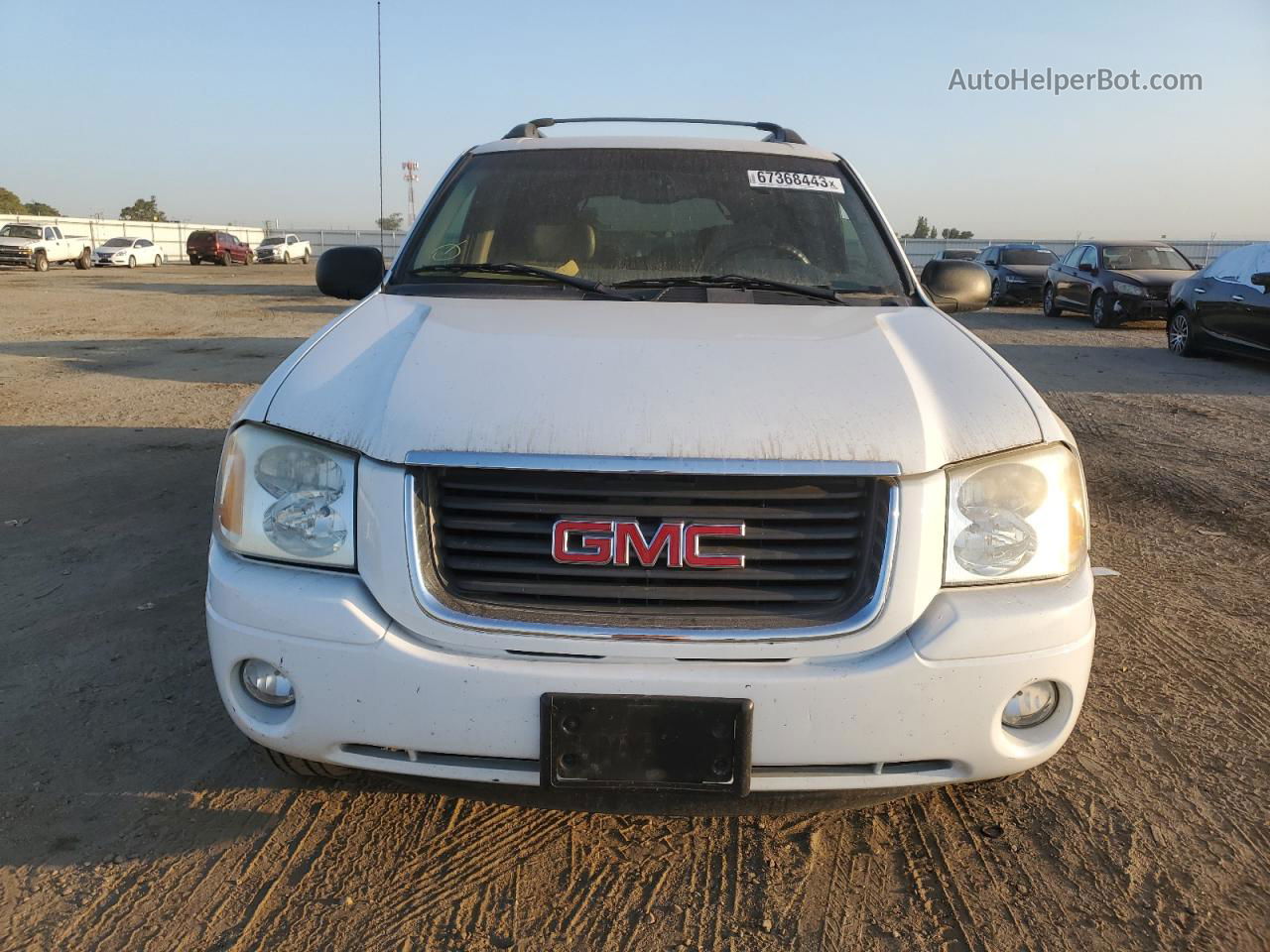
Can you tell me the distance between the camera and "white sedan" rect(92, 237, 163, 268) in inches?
1432

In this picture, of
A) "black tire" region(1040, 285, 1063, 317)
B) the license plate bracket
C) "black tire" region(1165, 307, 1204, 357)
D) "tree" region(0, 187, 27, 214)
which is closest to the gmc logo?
the license plate bracket

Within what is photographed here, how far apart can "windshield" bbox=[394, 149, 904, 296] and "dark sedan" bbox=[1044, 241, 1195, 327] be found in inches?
526

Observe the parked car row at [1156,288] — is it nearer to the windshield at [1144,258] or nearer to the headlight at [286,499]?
the windshield at [1144,258]

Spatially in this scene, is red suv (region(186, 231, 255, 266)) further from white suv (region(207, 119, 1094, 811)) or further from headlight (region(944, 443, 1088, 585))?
headlight (region(944, 443, 1088, 585))

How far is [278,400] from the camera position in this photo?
2254 mm

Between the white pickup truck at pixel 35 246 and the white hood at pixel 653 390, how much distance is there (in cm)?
3505

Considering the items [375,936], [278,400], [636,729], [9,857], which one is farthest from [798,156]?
[9,857]

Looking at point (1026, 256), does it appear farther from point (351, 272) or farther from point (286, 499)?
point (286, 499)

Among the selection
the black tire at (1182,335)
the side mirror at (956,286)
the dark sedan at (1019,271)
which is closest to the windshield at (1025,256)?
the dark sedan at (1019,271)

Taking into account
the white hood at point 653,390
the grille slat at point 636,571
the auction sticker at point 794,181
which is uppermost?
the auction sticker at point 794,181

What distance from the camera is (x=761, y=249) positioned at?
3379 millimetres

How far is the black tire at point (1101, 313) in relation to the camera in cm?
1609

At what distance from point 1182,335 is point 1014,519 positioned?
39.9 feet

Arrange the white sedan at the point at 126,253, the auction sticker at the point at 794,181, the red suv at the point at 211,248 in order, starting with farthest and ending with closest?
the red suv at the point at 211,248
the white sedan at the point at 126,253
the auction sticker at the point at 794,181
